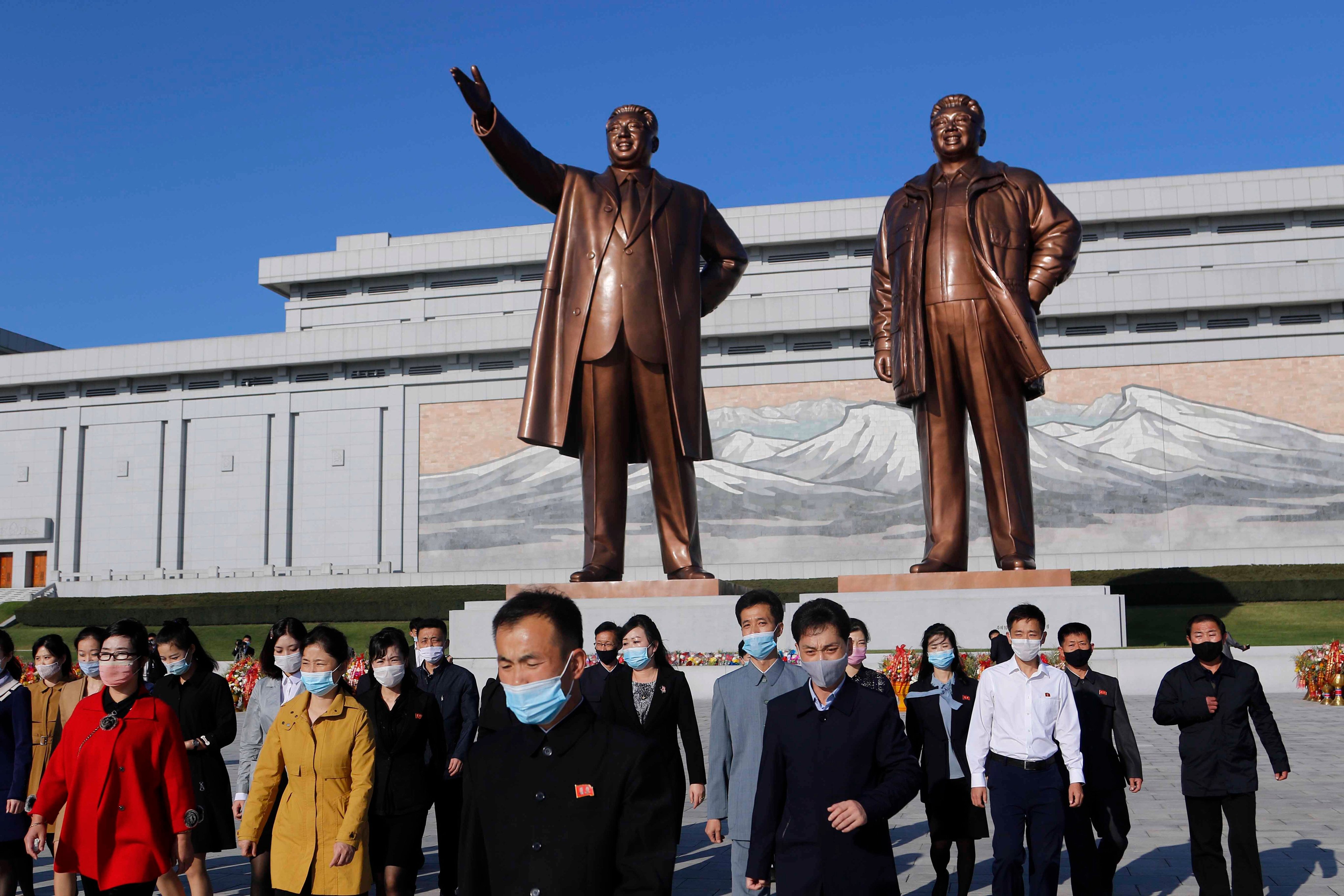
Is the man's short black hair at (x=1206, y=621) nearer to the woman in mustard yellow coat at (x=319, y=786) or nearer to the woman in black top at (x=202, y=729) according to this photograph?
the woman in mustard yellow coat at (x=319, y=786)

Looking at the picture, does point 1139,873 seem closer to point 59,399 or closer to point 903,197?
point 903,197

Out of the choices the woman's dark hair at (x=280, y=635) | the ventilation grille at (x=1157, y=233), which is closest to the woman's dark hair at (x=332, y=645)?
the woman's dark hair at (x=280, y=635)

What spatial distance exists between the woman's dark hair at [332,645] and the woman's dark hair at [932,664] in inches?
91.0

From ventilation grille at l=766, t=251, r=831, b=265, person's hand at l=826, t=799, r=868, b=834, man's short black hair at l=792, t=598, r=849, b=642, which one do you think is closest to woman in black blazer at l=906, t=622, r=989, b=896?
man's short black hair at l=792, t=598, r=849, b=642

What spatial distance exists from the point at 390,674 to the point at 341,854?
33.5 inches

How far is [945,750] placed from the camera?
496cm

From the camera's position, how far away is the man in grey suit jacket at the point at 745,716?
4.12 m

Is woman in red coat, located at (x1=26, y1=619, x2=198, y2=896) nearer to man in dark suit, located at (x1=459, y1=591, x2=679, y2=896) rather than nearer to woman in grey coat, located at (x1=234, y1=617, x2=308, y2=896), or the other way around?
woman in grey coat, located at (x1=234, y1=617, x2=308, y2=896)

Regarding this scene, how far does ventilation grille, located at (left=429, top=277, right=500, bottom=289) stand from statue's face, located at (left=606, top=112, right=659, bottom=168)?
76.0 feet

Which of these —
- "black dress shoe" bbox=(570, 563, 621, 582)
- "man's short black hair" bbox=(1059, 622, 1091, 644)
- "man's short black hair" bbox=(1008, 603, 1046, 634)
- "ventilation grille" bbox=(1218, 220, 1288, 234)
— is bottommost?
"man's short black hair" bbox=(1059, 622, 1091, 644)

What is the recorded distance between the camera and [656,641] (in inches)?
190

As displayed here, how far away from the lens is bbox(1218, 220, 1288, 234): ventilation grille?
29062 mm

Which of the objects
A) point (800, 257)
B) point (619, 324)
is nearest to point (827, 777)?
point (619, 324)

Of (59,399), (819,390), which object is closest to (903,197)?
(819,390)
